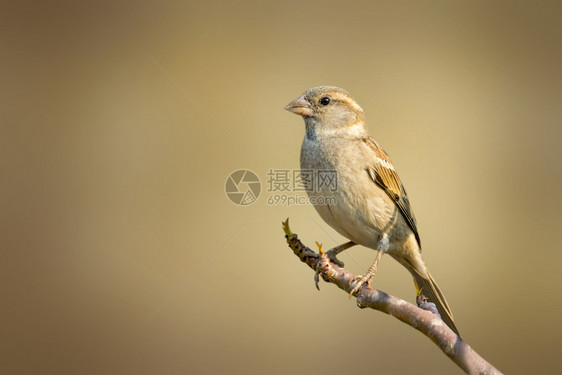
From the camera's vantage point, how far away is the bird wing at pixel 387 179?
7.84 feet

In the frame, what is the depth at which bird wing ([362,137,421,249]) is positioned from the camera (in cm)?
239

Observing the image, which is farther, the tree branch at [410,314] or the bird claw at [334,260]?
the bird claw at [334,260]

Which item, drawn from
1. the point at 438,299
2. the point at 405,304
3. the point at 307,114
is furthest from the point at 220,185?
the point at 405,304

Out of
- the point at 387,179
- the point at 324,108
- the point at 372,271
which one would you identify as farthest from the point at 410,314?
the point at 324,108

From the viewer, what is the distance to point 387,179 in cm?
242

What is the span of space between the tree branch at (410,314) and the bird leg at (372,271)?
20 millimetres

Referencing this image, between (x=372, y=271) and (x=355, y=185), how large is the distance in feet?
1.50

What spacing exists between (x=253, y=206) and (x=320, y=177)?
2.41 metres

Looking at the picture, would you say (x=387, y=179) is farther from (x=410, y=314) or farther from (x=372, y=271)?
(x=410, y=314)

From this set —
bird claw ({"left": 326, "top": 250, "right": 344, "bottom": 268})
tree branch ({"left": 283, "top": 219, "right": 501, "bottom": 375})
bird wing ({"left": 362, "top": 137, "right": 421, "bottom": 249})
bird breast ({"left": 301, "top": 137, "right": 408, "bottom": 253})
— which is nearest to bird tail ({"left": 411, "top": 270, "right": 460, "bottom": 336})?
bird wing ({"left": 362, "top": 137, "right": 421, "bottom": 249})

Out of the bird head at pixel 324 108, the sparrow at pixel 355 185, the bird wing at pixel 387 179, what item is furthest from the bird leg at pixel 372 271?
the bird head at pixel 324 108

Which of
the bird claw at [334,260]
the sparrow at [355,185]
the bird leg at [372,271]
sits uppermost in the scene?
the sparrow at [355,185]

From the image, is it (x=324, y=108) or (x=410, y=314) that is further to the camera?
(x=324, y=108)

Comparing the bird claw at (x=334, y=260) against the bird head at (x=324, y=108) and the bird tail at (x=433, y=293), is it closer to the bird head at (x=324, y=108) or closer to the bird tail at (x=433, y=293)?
the bird tail at (x=433, y=293)
